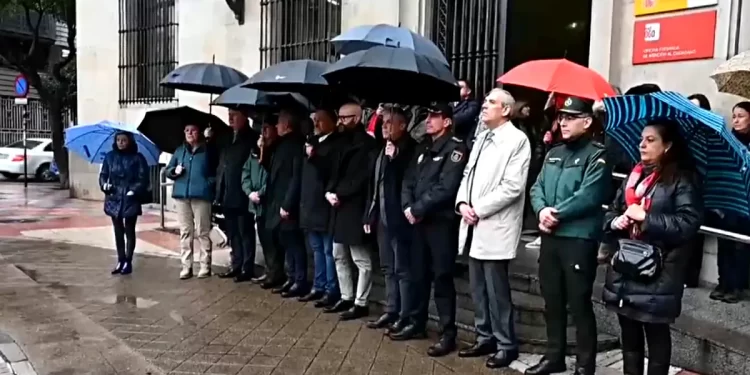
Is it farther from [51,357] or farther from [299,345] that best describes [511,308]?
[51,357]

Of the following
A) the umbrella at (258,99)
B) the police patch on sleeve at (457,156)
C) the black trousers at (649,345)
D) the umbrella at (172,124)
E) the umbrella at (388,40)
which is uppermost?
the umbrella at (388,40)

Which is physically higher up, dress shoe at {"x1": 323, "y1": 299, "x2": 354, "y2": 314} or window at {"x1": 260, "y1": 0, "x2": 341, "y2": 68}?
window at {"x1": 260, "y1": 0, "x2": 341, "y2": 68}

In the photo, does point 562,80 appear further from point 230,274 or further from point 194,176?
point 230,274

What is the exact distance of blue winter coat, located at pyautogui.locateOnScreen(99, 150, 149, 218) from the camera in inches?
307

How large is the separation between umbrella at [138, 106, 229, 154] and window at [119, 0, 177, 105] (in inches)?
238

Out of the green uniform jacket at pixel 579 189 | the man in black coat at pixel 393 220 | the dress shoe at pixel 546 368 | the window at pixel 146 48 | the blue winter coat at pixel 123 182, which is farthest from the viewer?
the window at pixel 146 48

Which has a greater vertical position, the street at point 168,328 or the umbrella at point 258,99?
the umbrella at point 258,99

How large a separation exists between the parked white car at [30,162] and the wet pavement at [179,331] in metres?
16.7

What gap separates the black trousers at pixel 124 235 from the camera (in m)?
7.93

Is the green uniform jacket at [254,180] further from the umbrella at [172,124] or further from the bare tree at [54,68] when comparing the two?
the bare tree at [54,68]

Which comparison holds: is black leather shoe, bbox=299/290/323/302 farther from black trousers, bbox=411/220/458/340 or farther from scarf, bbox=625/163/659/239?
scarf, bbox=625/163/659/239

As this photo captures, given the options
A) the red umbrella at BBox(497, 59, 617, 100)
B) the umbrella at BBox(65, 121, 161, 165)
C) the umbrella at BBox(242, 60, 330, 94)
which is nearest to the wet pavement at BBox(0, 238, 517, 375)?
the umbrella at BBox(65, 121, 161, 165)

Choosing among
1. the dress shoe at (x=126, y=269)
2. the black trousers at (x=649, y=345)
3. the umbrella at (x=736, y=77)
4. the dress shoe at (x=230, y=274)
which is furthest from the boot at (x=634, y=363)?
the dress shoe at (x=126, y=269)

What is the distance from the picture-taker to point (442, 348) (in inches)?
202
